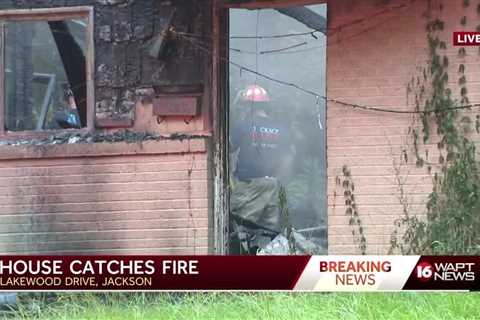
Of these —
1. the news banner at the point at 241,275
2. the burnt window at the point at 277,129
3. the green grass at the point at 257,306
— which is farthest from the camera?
the burnt window at the point at 277,129

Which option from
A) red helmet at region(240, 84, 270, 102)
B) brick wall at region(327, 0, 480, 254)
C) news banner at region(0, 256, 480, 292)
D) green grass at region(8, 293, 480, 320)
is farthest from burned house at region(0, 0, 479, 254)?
news banner at region(0, 256, 480, 292)

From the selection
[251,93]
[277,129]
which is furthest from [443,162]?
[277,129]

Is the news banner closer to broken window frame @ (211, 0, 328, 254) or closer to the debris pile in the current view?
broken window frame @ (211, 0, 328, 254)

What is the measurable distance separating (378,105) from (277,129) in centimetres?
190

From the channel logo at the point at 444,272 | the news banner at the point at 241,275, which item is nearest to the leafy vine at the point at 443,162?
the news banner at the point at 241,275

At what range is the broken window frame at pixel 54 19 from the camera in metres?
7.47

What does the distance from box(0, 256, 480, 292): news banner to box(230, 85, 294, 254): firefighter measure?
5.99ft

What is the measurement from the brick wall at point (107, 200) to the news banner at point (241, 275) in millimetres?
1080

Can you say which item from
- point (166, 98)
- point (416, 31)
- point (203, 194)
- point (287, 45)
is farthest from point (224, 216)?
point (416, 31)

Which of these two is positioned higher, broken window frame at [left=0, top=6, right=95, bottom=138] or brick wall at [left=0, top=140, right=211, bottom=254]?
broken window frame at [left=0, top=6, right=95, bottom=138]

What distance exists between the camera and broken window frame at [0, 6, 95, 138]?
7.47 meters

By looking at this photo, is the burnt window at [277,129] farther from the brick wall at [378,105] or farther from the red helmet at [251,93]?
the brick wall at [378,105]

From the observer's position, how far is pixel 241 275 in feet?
18.6

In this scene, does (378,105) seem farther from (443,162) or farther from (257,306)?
(257,306)
